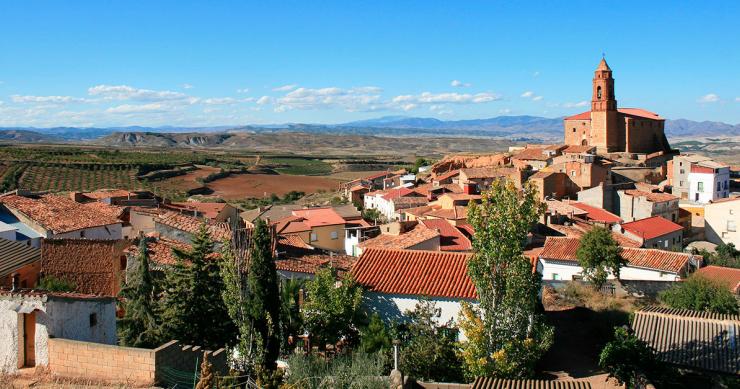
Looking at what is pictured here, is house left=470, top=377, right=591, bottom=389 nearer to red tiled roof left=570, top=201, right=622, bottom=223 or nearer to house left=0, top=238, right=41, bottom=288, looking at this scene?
house left=0, top=238, right=41, bottom=288

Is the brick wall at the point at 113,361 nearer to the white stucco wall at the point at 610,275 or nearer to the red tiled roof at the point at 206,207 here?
the white stucco wall at the point at 610,275

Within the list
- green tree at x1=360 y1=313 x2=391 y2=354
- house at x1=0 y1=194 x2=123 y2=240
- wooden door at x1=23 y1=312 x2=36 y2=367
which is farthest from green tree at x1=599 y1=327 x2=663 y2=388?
house at x1=0 y1=194 x2=123 y2=240

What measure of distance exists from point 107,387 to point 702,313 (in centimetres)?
1601

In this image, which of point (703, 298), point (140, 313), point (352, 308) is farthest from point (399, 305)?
point (703, 298)

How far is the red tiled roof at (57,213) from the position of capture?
24.3 metres

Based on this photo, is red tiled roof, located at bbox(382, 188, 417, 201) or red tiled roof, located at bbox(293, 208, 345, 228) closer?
red tiled roof, located at bbox(293, 208, 345, 228)

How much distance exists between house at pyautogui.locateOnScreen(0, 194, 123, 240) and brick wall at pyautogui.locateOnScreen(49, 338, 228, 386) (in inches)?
527

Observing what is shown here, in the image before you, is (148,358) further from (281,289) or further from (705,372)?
(705,372)

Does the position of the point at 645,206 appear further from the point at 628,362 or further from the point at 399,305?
the point at 628,362

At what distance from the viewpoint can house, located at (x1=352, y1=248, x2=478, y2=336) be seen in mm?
17531

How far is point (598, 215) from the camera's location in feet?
141

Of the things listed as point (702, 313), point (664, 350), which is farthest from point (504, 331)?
point (702, 313)

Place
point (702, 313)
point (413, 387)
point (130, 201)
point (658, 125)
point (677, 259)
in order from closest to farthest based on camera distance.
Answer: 1. point (413, 387)
2. point (702, 313)
3. point (677, 259)
4. point (130, 201)
5. point (658, 125)

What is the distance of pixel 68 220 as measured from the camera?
82.7ft
